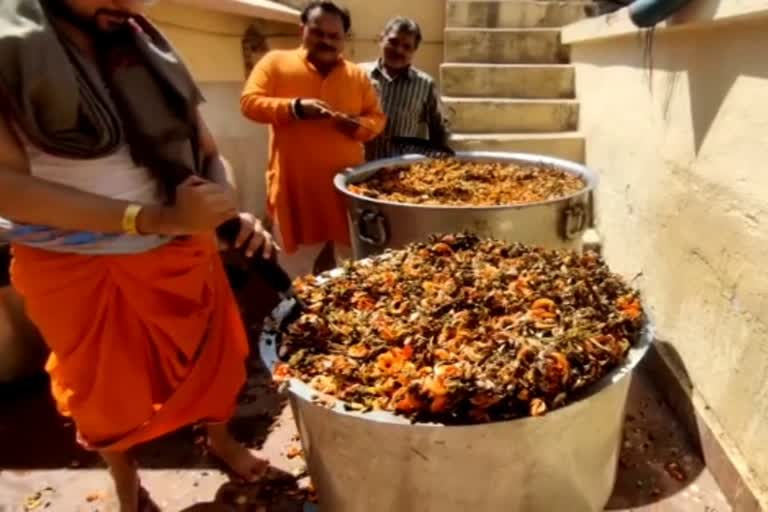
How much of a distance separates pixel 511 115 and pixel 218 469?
12.2 ft

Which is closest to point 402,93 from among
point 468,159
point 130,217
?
point 468,159

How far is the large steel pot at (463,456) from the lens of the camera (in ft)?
4.17

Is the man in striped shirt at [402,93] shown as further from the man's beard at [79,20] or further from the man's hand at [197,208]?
the man's hand at [197,208]

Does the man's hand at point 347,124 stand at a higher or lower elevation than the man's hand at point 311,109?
lower

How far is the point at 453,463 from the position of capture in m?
1.30

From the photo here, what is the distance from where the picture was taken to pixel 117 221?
1427mm

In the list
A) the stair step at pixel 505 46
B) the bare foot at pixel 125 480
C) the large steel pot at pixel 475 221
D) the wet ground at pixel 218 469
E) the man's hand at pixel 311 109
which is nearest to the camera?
the bare foot at pixel 125 480

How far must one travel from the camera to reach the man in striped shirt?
345 cm

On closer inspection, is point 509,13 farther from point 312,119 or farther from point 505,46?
point 312,119

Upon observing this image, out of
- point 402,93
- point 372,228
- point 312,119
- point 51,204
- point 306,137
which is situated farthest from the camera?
point 402,93

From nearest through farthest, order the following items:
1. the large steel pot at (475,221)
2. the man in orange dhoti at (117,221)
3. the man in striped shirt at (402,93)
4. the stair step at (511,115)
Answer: the man in orange dhoti at (117,221) → the large steel pot at (475,221) → the man in striped shirt at (402,93) → the stair step at (511,115)

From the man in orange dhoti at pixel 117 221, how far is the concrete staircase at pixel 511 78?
318 centimetres

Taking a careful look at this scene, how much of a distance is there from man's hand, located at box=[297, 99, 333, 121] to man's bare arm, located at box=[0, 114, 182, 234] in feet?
5.10

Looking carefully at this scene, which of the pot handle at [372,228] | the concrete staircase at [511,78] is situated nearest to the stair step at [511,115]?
the concrete staircase at [511,78]
